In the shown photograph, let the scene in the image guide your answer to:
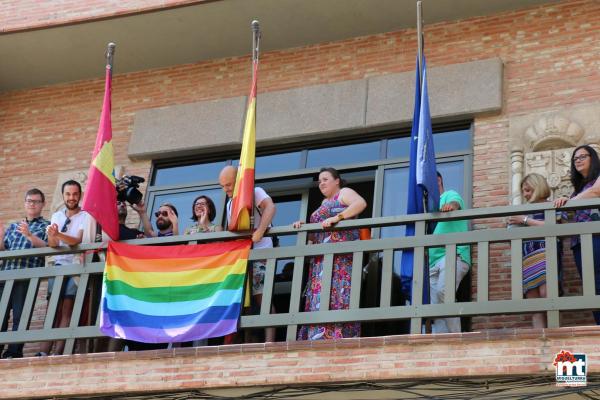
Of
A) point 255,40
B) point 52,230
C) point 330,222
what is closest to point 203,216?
point 52,230

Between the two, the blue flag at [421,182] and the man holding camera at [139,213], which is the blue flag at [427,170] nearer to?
the blue flag at [421,182]

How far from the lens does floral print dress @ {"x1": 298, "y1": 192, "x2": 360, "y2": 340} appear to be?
9.23 m

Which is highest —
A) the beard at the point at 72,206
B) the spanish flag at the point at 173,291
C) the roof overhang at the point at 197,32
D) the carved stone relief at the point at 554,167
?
the roof overhang at the point at 197,32

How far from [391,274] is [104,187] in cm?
302

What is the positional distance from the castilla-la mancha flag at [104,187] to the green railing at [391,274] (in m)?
0.26

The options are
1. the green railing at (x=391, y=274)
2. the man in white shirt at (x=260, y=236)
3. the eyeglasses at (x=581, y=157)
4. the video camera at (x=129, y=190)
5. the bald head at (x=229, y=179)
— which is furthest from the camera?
the video camera at (x=129, y=190)

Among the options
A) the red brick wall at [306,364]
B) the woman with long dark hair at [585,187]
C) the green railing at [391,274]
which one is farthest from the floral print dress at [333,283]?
the woman with long dark hair at [585,187]

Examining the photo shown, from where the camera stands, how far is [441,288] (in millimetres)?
9438

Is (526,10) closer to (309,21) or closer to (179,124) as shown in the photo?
(309,21)

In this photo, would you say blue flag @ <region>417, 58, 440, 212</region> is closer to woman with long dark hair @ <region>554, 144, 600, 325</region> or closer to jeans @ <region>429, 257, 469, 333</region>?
jeans @ <region>429, 257, 469, 333</region>

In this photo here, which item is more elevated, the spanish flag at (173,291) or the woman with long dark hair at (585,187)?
the woman with long dark hair at (585,187)

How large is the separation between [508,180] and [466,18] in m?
2.12

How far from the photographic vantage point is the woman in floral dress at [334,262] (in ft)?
30.4

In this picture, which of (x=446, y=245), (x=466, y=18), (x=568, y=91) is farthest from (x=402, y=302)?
(x=466, y=18)
